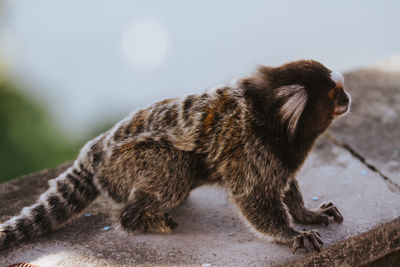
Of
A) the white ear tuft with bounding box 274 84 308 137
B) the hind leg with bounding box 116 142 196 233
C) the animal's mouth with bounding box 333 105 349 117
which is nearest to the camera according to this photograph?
the white ear tuft with bounding box 274 84 308 137

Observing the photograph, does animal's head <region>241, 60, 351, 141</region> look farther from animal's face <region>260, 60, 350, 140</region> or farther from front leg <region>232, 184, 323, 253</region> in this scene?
front leg <region>232, 184, 323, 253</region>

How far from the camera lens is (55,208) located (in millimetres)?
2557

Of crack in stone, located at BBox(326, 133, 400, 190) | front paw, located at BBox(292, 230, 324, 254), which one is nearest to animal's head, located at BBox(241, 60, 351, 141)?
front paw, located at BBox(292, 230, 324, 254)

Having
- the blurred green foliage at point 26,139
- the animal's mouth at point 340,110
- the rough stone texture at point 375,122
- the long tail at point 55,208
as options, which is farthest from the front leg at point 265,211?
the blurred green foliage at point 26,139

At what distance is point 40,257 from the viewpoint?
2447mm

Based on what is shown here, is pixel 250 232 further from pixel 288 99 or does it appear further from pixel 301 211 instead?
pixel 288 99

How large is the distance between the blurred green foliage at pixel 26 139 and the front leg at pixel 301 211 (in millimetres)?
3316

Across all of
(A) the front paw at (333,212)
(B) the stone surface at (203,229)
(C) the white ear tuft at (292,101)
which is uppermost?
(C) the white ear tuft at (292,101)

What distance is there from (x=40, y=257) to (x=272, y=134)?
1.31m

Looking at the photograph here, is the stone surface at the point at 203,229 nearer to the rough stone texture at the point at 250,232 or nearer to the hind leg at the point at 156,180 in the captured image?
the rough stone texture at the point at 250,232

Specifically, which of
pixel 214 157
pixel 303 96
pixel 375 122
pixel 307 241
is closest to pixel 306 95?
pixel 303 96

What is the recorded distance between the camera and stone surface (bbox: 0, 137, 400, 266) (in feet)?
8.01

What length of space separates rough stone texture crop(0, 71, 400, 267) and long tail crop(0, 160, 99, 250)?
0.24 feet

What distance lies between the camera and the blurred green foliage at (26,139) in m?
5.64
